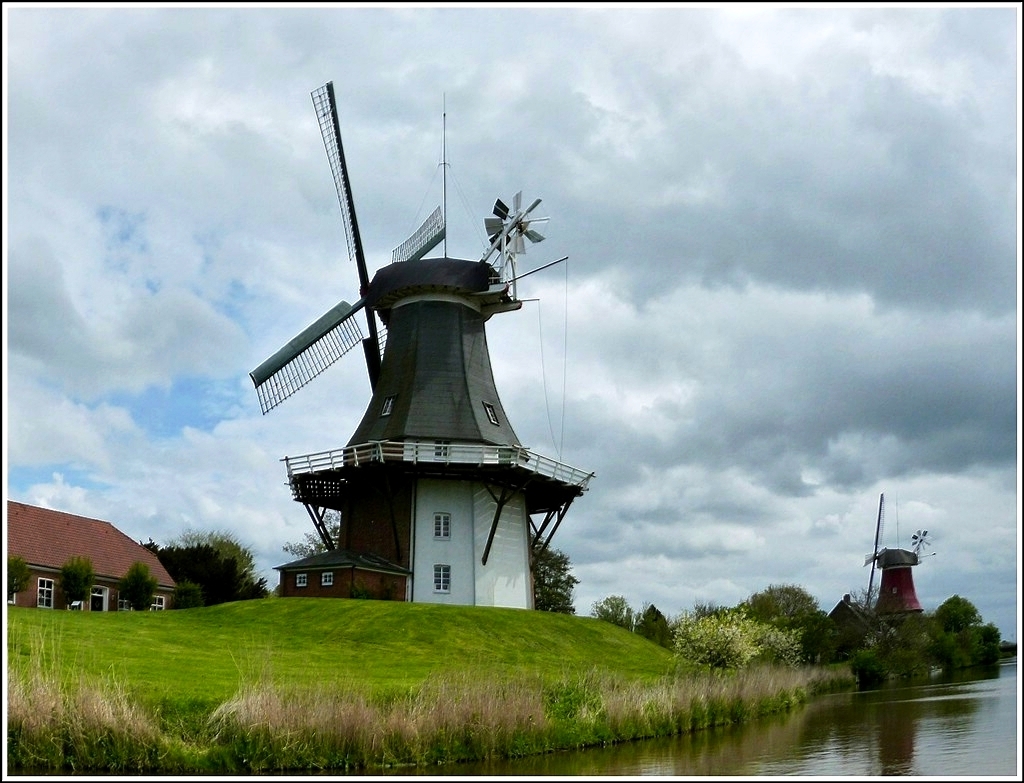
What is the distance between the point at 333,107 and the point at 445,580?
58.2 feet

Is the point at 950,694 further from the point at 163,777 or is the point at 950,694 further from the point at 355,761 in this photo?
the point at 163,777

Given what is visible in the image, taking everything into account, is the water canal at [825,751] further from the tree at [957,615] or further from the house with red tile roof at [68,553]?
the tree at [957,615]

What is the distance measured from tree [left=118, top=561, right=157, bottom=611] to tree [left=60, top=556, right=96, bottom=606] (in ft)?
5.13

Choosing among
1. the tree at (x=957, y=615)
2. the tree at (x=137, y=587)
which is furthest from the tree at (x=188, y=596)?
the tree at (x=957, y=615)

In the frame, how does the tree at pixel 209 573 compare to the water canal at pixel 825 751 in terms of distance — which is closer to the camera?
the water canal at pixel 825 751

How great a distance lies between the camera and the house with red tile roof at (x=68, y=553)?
113 ft

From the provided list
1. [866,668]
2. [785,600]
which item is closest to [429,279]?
[866,668]

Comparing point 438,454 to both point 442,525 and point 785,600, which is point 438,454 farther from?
point 785,600

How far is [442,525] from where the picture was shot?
33000 mm

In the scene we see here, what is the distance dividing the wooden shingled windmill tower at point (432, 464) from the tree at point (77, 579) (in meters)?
6.08

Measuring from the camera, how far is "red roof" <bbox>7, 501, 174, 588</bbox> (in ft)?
114

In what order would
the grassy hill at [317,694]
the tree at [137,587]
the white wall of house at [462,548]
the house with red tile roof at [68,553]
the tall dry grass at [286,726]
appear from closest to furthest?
the tall dry grass at [286,726] < the grassy hill at [317,694] < the white wall of house at [462,548] < the house with red tile roof at [68,553] < the tree at [137,587]

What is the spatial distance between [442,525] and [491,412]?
426 cm

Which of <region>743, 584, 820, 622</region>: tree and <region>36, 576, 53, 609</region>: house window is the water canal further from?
<region>743, 584, 820, 622</region>: tree
